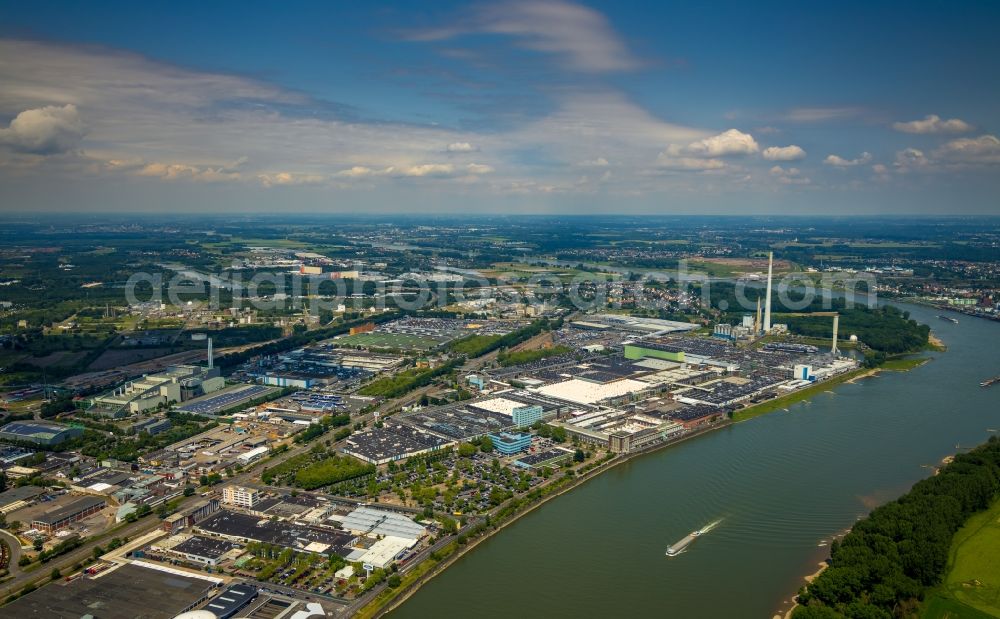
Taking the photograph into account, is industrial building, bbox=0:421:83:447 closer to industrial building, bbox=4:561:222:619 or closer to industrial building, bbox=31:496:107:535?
industrial building, bbox=31:496:107:535

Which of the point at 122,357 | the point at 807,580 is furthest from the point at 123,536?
the point at 122,357

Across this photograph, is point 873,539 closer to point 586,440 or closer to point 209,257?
point 586,440

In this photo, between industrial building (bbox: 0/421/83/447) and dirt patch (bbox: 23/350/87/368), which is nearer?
industrial building (bbox: 0/421/83/447)

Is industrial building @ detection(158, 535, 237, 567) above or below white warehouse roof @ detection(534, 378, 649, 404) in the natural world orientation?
below

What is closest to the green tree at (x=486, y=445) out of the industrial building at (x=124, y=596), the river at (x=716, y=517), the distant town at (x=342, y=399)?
the distant town at (x=342, y=399)

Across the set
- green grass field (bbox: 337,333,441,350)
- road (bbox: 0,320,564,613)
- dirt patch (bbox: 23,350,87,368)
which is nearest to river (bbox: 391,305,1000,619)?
road (bbox: 0,320,564,613)

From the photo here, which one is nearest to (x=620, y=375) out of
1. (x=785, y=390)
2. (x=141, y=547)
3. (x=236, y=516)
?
(x=785, y=390)
